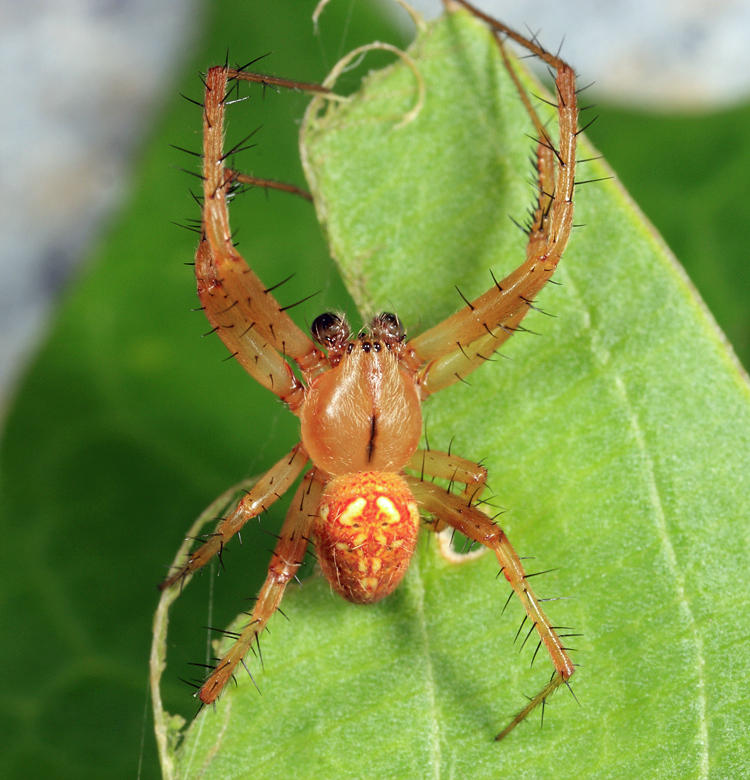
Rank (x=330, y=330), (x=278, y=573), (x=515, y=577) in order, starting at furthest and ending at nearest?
1. (x=330, y=330)
2. (x=278, y=573)
3. (x=515, y=577)

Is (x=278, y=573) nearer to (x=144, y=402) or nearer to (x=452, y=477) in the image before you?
(x=452, y=477)

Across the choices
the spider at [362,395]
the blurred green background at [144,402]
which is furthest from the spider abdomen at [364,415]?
the blurred green background at [144,402]

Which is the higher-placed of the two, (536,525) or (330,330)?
(330,330)

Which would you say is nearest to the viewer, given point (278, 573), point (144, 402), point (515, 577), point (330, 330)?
point (515, 577)

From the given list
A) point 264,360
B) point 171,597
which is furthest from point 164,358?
point 171,597

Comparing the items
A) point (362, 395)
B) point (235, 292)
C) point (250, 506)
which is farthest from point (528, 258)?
point (250, 506)
